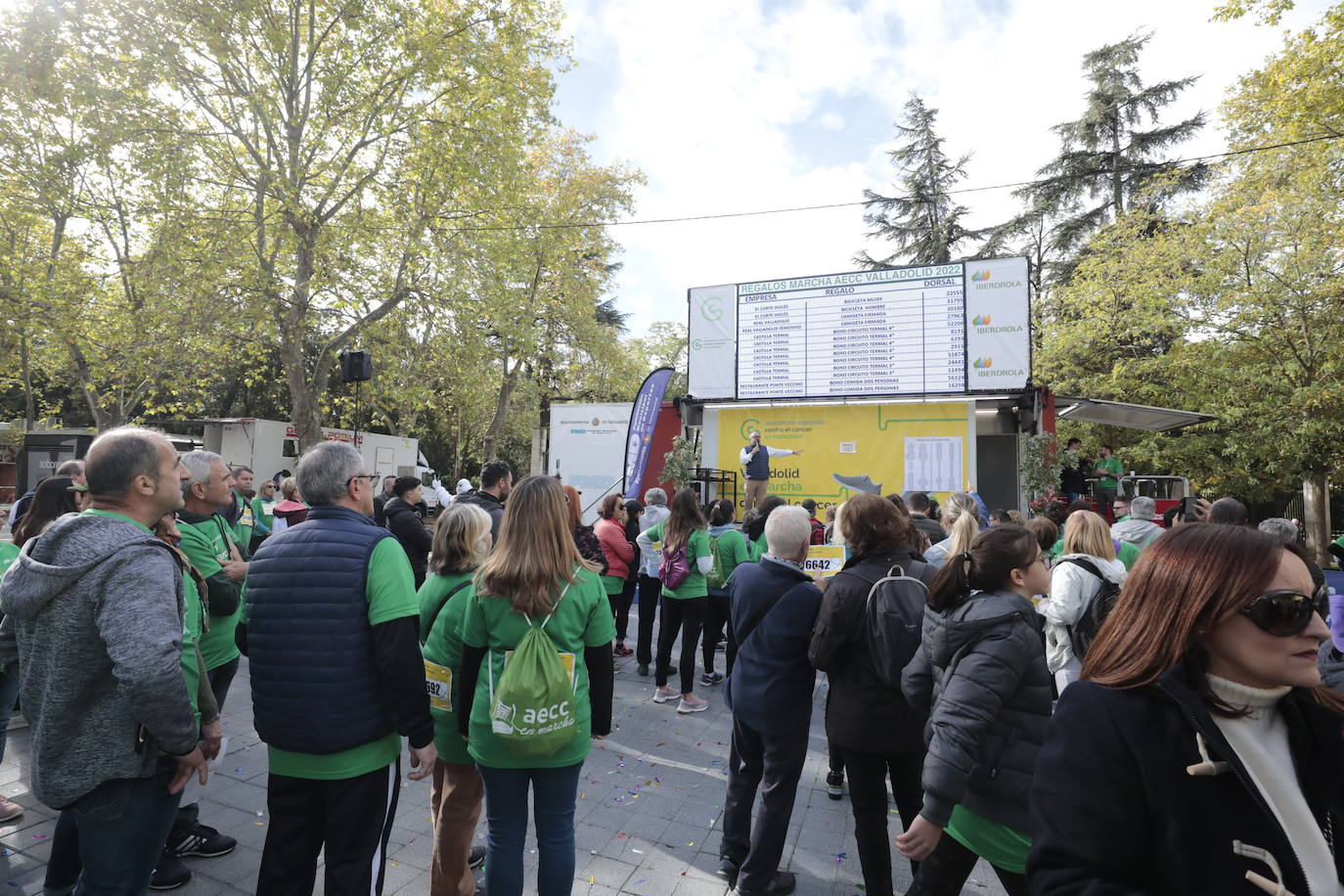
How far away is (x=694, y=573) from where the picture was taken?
585cm

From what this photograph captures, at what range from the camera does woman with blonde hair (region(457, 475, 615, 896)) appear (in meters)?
2.44

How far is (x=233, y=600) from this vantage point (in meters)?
3.19

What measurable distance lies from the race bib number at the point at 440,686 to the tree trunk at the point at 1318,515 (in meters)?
19.4

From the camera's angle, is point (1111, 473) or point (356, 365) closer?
point (356, 365)

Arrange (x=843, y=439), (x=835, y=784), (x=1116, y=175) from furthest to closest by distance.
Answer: (x=1116, y=175), (x=843, y=439), (x=835, y=784)

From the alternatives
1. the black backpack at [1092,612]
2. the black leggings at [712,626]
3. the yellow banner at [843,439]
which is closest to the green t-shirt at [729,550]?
the black leggings at [712,626]

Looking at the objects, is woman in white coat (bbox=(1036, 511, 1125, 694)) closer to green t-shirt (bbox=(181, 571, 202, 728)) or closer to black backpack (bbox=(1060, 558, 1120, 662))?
black backpack (bbox=(1060, 558, 1120, 662))

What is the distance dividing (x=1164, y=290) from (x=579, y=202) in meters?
19.3

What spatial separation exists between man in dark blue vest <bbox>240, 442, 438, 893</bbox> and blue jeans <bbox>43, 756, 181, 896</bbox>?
0.30m

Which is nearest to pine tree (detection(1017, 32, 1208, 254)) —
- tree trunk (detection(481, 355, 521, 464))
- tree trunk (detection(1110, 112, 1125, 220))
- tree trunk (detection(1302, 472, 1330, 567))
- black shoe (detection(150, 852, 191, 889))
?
tree trunk (detection(1110, 112, 1125, 220))

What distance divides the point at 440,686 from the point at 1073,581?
3.31 m

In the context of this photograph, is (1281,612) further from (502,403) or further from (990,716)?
(502,403)

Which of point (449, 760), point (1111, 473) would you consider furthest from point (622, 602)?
→ point (1111, 473)

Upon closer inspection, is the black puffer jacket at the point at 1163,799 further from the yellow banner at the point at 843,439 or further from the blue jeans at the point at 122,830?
the yellow banner at the point at 843,439
